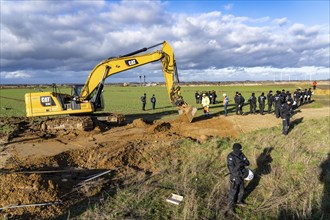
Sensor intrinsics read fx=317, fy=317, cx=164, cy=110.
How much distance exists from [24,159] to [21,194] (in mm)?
4171

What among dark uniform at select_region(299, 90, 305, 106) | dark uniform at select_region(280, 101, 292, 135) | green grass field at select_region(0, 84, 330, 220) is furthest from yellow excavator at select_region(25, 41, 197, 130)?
dark uniform at select_region(299, 90, 305, 106)

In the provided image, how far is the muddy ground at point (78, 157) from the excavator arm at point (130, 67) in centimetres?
235

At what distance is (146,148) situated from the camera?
14000mm

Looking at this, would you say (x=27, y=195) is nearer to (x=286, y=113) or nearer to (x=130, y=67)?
(x=130, y=67)

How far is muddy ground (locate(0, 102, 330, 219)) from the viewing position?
8.80 m

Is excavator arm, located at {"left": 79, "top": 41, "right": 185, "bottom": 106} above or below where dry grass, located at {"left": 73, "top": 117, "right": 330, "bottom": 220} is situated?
above

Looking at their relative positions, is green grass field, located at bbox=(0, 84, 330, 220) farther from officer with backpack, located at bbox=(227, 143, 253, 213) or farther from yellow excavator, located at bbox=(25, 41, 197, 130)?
yellow excavator, located at bbox=(25, 41, 197, 130)

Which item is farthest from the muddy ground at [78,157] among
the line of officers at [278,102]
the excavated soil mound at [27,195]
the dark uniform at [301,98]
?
the dark uniform at [301,98]

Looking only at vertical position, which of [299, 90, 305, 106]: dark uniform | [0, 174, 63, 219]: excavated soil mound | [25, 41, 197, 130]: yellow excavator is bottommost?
[0, 174, 63, 219]: excavated soil mound

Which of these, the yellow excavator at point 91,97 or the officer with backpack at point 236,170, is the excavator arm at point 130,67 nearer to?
the yellow excavator at point 91,97

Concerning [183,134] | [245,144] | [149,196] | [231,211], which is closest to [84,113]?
[183,134]

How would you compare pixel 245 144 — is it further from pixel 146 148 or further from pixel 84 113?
pixel 84 113

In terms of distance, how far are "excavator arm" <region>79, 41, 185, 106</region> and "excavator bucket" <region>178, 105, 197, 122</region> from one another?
79cm

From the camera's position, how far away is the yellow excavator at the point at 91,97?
18.0 m
